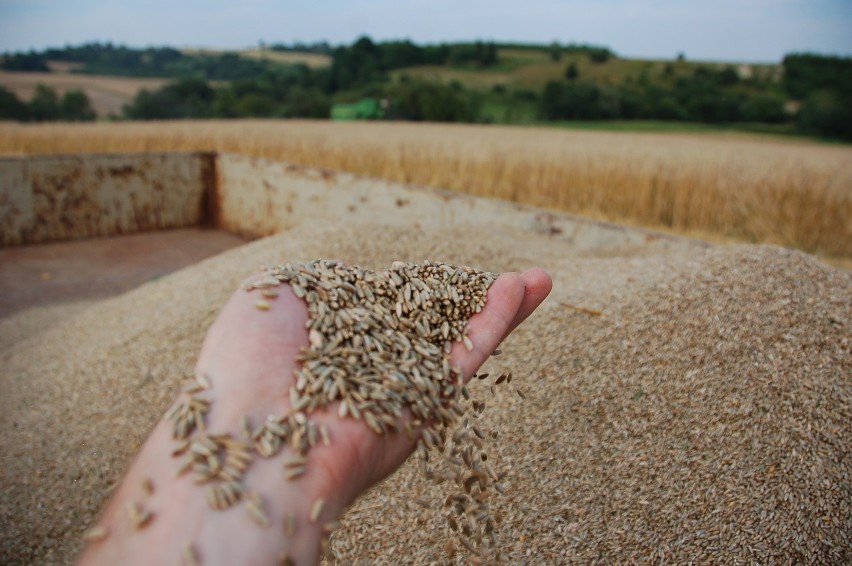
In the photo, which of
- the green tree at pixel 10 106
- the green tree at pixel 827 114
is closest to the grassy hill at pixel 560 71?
the green tree at pixel 827 114

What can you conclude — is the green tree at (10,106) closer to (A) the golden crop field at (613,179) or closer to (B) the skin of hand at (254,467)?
(A) the golden crop field at (613,179)

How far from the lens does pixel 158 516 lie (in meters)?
0.97

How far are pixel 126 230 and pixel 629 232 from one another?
4518 mm

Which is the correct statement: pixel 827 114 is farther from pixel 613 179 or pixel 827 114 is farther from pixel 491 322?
pixel 491 322

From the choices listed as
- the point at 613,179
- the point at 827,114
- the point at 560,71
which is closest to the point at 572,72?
the point at 560,71

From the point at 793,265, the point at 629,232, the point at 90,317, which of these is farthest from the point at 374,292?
the point at 90,317

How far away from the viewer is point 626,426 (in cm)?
178

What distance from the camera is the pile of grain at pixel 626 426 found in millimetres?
1539

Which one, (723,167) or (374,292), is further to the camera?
(723,167)

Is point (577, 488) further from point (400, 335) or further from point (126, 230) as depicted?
point (126, 230)

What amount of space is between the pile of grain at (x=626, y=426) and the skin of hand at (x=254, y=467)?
537 millimetres

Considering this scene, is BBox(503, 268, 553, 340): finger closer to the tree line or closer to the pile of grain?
the pile of grain

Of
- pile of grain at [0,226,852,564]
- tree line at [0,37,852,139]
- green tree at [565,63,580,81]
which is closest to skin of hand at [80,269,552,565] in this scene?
pile of grain at [0,226,852,564]

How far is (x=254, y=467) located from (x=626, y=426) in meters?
1.13
